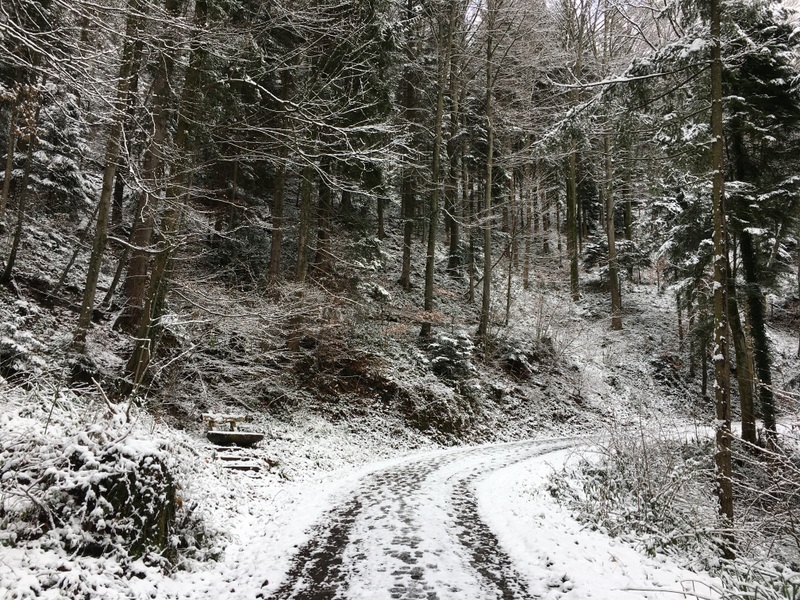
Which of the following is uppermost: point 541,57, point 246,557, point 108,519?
point 541,57

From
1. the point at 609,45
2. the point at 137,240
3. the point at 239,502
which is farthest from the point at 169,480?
the point at 609,45

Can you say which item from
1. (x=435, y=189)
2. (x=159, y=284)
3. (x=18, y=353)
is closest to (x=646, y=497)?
(x=159, y=284)

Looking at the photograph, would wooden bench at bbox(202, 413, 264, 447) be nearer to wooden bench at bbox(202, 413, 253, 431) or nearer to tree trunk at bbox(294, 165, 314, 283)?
wooden bench at bbox(202, 413, 253, 431)

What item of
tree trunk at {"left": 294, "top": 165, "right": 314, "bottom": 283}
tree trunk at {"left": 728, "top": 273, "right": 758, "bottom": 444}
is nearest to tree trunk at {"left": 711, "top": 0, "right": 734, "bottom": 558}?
tree trunk at {"left": 728, "top": 273, "right": 758, "bottom": 444}

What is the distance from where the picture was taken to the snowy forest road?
461 centimetres

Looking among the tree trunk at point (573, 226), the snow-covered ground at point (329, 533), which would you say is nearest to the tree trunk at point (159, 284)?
the snow-covered ground at point (329, 533)

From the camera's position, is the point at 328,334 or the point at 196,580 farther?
the point at 328,334

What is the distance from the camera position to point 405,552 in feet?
17.9

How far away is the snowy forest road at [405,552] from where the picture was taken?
461 cm

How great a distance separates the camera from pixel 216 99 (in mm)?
12016

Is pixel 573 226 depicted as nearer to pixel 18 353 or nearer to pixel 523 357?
pixel 523 357

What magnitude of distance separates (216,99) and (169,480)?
988 centimetres

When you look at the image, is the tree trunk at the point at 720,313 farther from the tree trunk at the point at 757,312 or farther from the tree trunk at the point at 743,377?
the tree trunk at the point at 757,312

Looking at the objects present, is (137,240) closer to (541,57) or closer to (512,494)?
(512,494)
